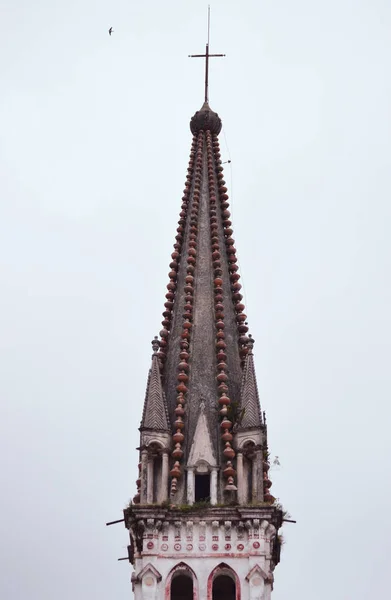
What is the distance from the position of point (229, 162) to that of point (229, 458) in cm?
1110

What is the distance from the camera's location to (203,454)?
1389 inches

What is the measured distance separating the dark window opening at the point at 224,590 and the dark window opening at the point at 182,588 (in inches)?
23.6

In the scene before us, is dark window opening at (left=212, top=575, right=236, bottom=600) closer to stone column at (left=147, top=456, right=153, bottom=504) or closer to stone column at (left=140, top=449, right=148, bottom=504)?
stone column at (left=147, top=456, right=153, bottom=504)

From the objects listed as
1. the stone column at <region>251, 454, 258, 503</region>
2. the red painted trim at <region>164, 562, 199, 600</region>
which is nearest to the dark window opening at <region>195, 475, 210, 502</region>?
the stone column at <region>251, 454, 258, 503</region>

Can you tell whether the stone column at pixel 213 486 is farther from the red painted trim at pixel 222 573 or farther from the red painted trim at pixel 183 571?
the red painted trim at pixel 183 571

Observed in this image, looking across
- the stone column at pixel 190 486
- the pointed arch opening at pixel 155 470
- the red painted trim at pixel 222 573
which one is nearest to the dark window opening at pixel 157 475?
the pointed arch opening at pixel 155 470

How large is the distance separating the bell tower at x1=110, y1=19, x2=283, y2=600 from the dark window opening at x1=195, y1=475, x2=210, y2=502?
0.08 feet

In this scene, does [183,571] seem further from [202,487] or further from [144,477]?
[144,477]

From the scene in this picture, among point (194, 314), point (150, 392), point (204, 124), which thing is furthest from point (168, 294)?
point (204, 124)

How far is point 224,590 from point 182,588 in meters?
1.08

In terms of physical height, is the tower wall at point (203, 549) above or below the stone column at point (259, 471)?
below

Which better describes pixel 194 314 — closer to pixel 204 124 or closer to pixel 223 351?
pixel 223 351

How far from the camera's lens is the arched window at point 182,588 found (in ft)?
111

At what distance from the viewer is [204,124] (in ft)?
141
